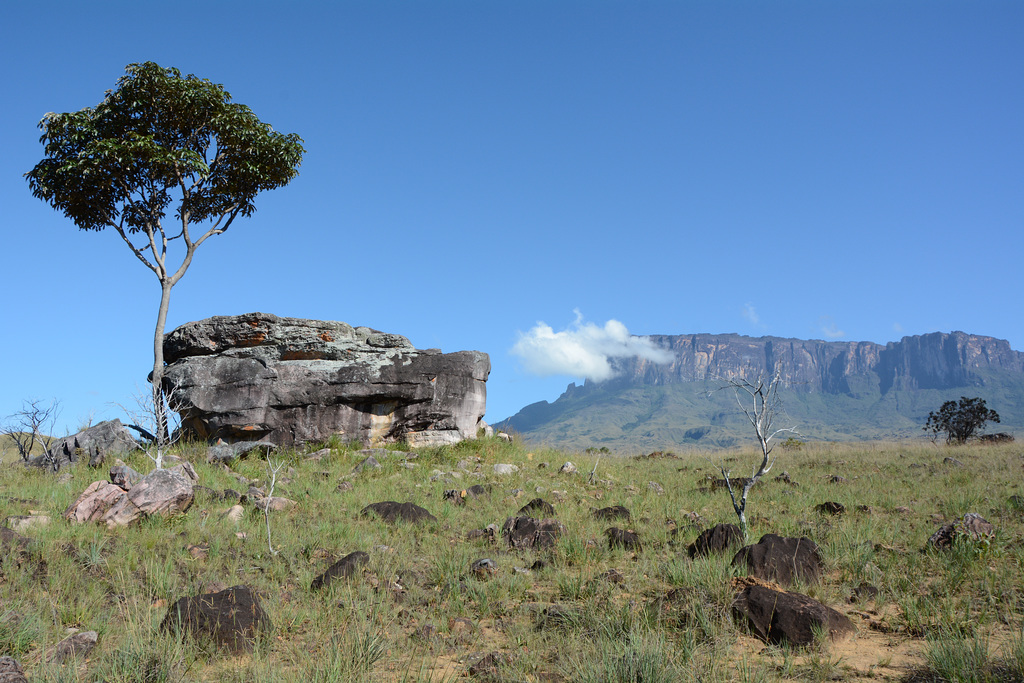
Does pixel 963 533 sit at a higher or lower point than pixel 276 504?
lower

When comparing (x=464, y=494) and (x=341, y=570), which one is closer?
(x=341, y=570)

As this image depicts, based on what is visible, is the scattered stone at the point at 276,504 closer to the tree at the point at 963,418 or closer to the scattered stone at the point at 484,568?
the scattered stone at the point at 484,568

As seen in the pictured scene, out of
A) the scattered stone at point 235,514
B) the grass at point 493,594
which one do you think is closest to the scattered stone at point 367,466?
the grass at point 493,594

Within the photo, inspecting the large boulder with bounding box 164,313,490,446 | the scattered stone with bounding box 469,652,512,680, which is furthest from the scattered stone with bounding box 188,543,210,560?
the large boulder with bounding box 164,313,490,446

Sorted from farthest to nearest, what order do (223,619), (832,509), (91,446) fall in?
(91,446) → (832,509) → (223,619)

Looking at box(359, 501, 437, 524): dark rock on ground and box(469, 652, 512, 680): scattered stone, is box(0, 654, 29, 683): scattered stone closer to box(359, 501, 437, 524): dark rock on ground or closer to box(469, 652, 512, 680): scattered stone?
box(469, 652, 512, 680): scattered stone

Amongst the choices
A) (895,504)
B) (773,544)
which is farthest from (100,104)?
(895,504)

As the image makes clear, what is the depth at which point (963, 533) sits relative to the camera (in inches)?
294

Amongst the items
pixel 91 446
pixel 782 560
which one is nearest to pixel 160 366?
pixel 91 446

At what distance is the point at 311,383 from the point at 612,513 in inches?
416

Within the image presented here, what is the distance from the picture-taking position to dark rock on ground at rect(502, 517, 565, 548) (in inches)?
313

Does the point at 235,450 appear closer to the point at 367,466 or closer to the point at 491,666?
the point at 367,466

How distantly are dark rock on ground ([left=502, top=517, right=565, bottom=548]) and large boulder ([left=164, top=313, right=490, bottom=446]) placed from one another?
9.53 m

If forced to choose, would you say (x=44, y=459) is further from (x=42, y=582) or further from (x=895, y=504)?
(x=895, y=504)
